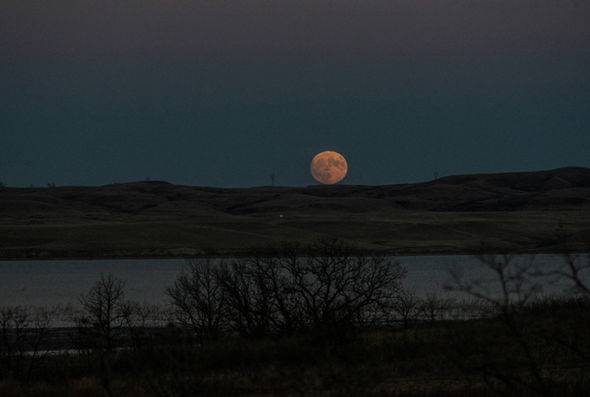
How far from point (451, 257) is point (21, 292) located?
42619 mm

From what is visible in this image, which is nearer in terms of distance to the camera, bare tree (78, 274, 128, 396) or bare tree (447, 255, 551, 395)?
bare tree (447, 255, 551, 395)

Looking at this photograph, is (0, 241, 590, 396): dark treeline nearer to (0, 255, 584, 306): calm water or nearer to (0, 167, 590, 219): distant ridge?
(0, 255, 584, 306): calm water

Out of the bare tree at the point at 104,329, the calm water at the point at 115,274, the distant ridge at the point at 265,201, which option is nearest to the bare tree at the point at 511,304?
the bare tree at the point at 104,329

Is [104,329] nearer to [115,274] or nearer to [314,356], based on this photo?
[314,356]

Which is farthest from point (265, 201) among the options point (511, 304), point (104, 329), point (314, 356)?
point (511, 304)

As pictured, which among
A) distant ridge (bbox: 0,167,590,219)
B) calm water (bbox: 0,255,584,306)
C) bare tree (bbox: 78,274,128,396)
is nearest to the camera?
bare tree (bbox: 78,274,128,396)

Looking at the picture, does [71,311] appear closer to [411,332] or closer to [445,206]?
[411,332]

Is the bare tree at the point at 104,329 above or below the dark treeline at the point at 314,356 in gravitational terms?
above

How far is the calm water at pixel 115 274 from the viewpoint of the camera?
49250mm

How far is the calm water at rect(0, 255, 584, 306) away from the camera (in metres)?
49.2

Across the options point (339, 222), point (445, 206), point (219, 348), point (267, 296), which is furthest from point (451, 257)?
point (445, 206)

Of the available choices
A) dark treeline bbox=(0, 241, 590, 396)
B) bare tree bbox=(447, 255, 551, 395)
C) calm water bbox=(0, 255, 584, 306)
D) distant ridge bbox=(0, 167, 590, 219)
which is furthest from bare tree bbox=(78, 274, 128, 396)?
distant ridge bbox=(0, 167, 590, 219)

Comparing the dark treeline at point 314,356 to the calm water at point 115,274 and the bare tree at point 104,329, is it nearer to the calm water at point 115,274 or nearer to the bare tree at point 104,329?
the bare tree at point 104,329

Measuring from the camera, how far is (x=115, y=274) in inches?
2576
